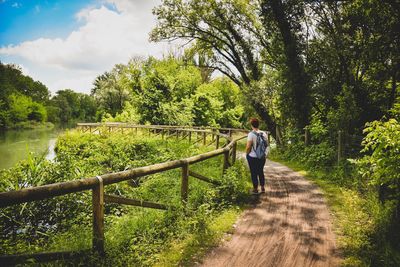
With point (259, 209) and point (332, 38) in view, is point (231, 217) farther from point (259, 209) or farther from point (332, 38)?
point (332, 38)

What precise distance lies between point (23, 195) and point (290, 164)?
36.8 ft

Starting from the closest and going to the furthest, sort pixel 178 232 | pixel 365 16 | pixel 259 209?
pixel 178 232, pixel 259 209, pixel 365 16

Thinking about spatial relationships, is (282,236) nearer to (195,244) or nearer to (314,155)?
(195,244)

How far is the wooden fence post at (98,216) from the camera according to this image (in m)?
3.56

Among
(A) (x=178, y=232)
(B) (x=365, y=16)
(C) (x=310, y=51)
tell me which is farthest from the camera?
(C) (x=310, y=51)

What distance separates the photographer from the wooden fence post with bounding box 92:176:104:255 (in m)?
3.56

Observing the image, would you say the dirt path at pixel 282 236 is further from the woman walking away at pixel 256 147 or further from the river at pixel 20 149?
the river at pixel 20 149

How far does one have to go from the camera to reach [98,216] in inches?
141

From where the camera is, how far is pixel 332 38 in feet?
37.7

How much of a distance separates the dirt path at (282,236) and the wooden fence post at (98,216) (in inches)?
55.4

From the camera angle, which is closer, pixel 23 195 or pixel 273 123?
pixel 23 195

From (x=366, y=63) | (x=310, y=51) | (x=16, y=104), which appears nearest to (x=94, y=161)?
(x=310, y=51)

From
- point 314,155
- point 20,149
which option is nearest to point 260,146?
point 314,155

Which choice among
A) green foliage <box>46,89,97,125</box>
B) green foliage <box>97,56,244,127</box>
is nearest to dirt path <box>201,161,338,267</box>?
green foliage <box>97,56,244,127</box>
